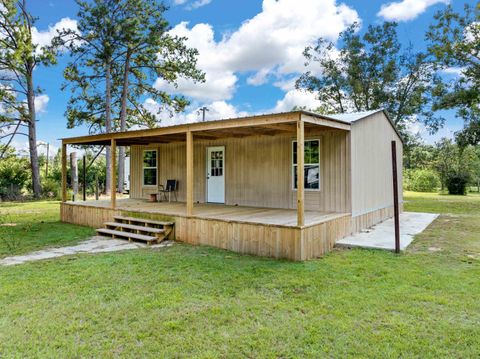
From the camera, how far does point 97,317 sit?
3.13 meters

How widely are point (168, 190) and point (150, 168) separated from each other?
55.9 inches

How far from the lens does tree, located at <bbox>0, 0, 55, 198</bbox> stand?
16.6m

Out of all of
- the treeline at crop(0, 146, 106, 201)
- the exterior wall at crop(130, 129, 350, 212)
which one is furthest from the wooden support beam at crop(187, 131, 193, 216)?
the treeline at crop(0, 146, 106, 201)

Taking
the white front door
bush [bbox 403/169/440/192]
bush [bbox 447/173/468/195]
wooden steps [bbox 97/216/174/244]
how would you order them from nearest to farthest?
wooden steps [bbox 97/216/174/244] < the white front door < bush [bbox 447/173/468/195] < bush [bbox 403/169/440/192]

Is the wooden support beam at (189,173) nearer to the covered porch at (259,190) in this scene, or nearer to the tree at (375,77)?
the covered porch at (259,190)

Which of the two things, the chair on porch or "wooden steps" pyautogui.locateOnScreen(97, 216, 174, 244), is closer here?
"wooden steps" pyautogui.locateOnScreen(97, 216, 174, 244)

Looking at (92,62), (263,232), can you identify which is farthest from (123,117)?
(263,232)

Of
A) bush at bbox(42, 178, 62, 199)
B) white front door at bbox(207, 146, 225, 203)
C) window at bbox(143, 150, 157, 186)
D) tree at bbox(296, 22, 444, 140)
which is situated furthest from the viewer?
tree at bbox(296, 22, 444, 140)

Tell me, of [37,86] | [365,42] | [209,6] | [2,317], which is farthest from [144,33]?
[2,317]

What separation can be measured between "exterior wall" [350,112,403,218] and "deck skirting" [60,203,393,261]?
19.7 inches

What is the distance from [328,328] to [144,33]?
19.0 metres

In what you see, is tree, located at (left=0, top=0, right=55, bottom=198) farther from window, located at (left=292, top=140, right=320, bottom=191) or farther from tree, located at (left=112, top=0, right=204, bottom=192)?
window, located at (left=292, top=140, right=320, bottom=191)

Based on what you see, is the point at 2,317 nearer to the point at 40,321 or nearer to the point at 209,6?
the point at 40,321

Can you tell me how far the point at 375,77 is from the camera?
1959cm
